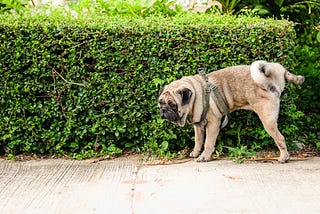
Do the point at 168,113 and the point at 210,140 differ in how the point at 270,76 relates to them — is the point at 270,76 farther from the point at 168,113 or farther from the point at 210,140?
the point at 168,113

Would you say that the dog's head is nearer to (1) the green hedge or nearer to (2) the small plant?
(1) the green hedge

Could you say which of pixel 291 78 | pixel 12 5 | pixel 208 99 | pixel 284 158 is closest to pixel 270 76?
pixel 291 78

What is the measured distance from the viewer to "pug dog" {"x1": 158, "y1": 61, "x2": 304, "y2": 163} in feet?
18.8

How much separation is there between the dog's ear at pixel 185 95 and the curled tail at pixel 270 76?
2.35 ft

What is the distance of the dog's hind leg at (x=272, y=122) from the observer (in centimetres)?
586

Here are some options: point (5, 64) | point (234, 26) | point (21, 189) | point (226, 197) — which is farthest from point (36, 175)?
point (234, 26)

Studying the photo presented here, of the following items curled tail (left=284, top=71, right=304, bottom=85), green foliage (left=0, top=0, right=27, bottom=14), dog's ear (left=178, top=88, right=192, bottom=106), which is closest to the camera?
dog's ear (left=178, top=88, right=192, bottom=106)

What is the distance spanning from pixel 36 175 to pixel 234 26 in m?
2.74

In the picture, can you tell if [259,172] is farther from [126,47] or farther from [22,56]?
[22,56]

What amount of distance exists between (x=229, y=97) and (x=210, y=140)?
1.70 feet

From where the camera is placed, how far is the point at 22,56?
623 centimetres

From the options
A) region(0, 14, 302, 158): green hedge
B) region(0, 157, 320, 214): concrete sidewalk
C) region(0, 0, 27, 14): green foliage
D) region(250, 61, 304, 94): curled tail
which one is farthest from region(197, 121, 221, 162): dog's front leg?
region(0, 0, 27, 14): green foliage

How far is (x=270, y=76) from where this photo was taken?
5.84m

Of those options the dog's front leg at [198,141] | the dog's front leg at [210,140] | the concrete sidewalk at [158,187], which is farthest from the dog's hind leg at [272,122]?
the dog's front leg at [198,141]
